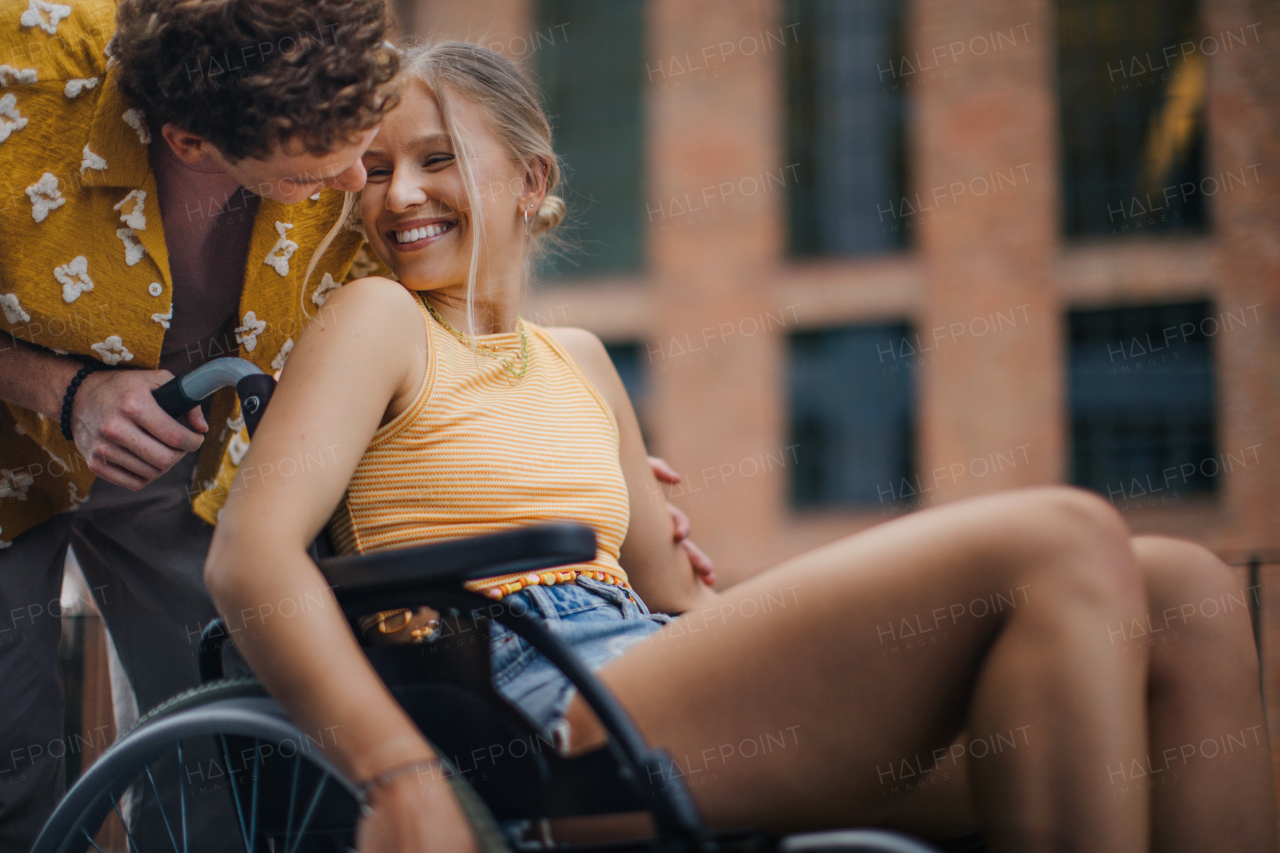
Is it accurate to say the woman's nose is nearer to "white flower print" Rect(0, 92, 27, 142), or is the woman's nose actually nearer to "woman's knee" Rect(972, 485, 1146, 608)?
"white flower print" Rect(0, 92, 27, 142)

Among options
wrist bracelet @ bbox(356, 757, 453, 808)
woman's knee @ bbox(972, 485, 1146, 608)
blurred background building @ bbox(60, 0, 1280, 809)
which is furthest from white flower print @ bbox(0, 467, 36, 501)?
blurred background building @ bbox(60, 0, 1280, 809)

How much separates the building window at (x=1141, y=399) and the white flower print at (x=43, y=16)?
10622 millimetres

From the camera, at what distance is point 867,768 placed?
0.96 m

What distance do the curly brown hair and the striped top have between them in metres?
0.29

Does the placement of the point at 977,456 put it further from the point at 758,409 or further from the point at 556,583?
the point at 556,583

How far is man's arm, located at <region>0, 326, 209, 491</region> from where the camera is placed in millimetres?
1261

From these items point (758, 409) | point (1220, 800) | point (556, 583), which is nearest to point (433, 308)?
point (556, 583)

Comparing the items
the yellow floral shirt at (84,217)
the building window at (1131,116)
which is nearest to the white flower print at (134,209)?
the yellow floral shirt at (84,217)

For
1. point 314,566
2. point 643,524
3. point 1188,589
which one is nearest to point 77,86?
point 314,566

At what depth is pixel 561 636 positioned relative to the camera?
1184mm

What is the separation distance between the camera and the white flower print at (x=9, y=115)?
1.29 meters

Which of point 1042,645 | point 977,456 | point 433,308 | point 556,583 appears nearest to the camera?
point 1042,645

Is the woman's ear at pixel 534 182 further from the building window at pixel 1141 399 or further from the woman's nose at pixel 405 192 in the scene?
the building window at pixel 1141 399

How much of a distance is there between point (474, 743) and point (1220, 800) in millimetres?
750
